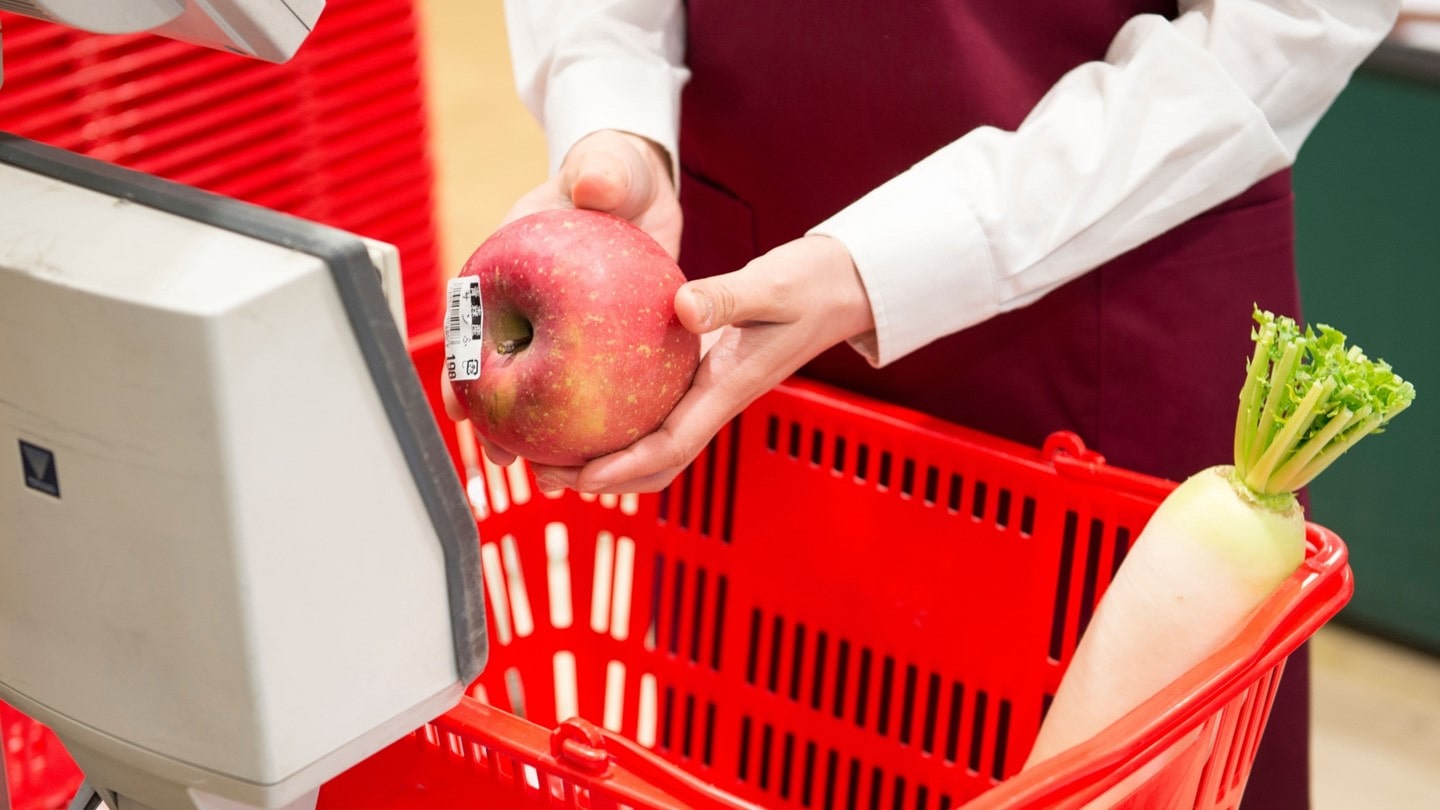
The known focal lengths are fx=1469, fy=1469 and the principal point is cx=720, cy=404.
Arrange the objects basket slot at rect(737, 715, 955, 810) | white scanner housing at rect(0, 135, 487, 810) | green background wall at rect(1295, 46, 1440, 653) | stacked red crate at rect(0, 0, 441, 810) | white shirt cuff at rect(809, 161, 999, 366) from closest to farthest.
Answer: white scanner housing at rect(0, 135, 487, 810) < white shirt cuff at rect(809, 161, 999, 366) < basket slot at rect(737, 715, 955, 810) < green background wall at rect(1295, 46, 1440, 653) < stacked red crate at rect(0, 0, 441, 810)

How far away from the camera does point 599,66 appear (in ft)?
3.96

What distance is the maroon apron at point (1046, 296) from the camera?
3.65 feet

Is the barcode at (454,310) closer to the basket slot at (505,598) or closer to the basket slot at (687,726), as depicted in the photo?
the basket slot at (505,598)

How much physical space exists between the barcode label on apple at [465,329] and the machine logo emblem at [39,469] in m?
0.26

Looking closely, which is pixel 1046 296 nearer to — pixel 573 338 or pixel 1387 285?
pixel 573 338

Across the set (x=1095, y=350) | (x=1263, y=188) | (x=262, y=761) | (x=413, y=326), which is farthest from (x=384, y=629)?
(x=413, y=326)

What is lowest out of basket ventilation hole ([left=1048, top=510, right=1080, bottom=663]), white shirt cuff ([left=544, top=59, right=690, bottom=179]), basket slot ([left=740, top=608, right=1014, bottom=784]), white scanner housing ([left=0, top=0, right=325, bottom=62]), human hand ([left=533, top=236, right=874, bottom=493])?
basket slot ([left=740, top=608, right=1014, bottom=784])

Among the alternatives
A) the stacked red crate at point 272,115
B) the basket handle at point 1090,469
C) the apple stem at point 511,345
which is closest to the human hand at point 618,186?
the apple stem at point 511,345

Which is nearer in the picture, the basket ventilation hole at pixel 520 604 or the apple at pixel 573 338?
the apple at pixel 573 338

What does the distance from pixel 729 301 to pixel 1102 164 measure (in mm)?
307

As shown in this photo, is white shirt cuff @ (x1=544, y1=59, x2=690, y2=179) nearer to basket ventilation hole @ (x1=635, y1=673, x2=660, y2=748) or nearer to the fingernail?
the fingernail

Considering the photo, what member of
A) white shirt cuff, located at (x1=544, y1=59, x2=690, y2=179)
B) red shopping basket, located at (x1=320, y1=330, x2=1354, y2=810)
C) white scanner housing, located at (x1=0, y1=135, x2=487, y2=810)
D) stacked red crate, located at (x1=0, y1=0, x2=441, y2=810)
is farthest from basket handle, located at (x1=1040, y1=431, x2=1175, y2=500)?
stacked red crate, located at (x1=0, y1=0, x2=441, y2=810)

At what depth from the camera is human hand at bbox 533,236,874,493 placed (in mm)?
958

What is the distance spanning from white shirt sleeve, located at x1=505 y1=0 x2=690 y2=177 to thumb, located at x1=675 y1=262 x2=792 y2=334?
282 mm
